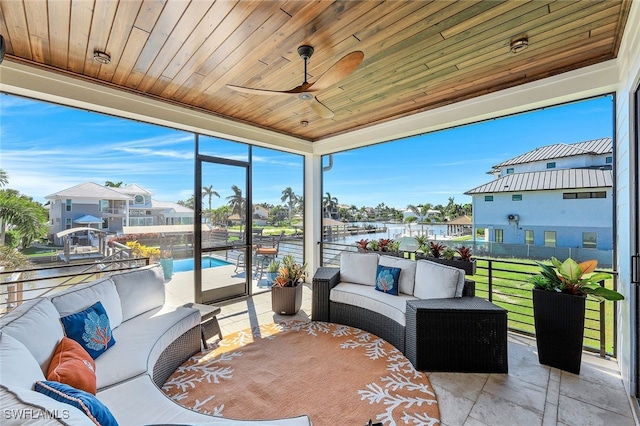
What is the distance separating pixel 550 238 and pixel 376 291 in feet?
6.93

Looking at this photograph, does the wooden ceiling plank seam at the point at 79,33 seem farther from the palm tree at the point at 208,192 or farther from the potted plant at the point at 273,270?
the potted plant at the point at 273,270

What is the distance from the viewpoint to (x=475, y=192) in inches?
152

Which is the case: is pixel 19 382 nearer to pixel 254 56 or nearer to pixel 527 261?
pixel 254 56

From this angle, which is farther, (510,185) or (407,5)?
(510,185)

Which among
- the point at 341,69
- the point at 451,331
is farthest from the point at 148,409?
the point at 341,69

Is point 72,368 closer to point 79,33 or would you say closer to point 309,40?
point 79,33

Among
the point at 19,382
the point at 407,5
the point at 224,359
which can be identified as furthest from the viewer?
the point at 224,359

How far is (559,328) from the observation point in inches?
103

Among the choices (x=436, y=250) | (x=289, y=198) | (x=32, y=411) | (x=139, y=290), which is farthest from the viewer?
(x=289, y=198)

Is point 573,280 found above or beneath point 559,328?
above

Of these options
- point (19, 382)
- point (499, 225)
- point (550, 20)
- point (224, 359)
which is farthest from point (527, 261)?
point (19, 382)

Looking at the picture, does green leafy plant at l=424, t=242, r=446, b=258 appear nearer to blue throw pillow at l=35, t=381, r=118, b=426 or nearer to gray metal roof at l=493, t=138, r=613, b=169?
gray metal roof at l=493, t=138, r=613, b=169

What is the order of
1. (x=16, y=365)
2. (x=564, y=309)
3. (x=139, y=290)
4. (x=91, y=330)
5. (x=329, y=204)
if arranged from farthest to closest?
1. (x=329, y=204)
2. (x=139, y=290)
3. (x=564, y=309)
4. (x=91, y=330)
5. (x=16, y=365)

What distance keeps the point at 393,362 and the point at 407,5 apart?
303 cm
